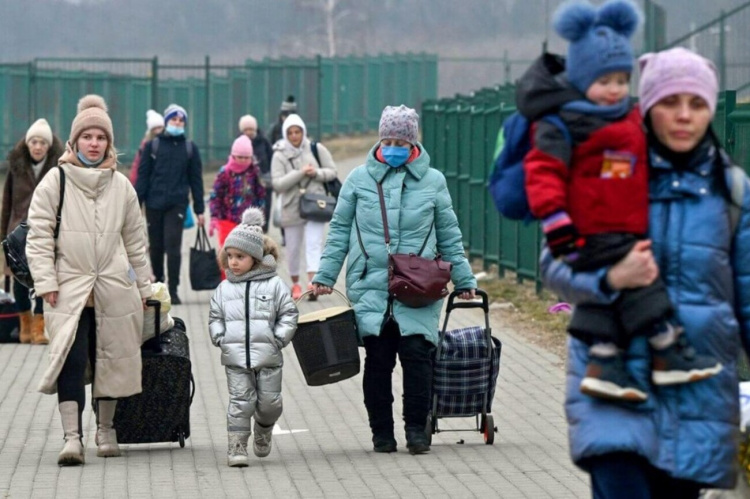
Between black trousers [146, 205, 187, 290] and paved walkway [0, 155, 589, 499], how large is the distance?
4050mm

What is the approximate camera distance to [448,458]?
28.2 ft

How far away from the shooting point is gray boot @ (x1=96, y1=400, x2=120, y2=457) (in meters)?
8.69

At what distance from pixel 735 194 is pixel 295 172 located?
11.1m

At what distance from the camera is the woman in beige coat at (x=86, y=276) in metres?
8.27

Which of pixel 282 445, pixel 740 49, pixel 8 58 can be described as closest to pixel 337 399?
pixel 282 445

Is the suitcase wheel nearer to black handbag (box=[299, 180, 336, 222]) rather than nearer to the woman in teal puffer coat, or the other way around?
the woman in teal puffer coat

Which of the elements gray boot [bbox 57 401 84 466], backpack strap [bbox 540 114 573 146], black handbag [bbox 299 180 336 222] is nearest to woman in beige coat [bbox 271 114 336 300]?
black handbag [bbox 299 180 336 222]

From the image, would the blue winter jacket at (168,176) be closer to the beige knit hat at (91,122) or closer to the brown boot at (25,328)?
the brown boot at (25,328)

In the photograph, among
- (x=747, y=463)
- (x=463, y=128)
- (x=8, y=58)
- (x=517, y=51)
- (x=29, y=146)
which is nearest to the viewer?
(x=747, y=463)

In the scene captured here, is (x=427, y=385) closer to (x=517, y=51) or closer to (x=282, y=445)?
(x=282, y=445)

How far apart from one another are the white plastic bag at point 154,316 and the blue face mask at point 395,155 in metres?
1.29

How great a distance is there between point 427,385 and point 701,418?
14.1 ft

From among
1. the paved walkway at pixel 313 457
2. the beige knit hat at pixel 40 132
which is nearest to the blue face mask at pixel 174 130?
the beige knit hat at pixel 40 132

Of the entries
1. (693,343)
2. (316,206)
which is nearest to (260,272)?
(693,343)
